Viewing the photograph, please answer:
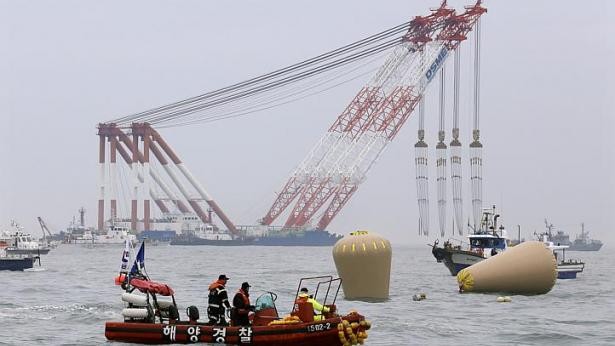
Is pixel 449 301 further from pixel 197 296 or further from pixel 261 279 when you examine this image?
pixel 261 279

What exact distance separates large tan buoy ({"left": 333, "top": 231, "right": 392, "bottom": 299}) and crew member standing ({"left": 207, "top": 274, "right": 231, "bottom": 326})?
606 inches

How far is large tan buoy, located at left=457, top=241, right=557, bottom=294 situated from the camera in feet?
182

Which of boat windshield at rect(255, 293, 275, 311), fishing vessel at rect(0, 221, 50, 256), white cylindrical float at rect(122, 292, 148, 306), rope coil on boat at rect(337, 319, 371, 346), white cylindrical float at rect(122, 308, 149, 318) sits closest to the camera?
rope coil on boat at rect(337, 319, 371, 346)

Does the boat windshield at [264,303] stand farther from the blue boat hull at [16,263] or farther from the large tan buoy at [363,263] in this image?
the blue boat hull at [16,263]

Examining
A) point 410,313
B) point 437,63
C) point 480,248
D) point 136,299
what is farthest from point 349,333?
point 437,63

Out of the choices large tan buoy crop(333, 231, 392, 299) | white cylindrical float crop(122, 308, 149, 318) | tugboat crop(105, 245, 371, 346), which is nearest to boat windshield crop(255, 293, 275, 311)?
tugboat crop(105, 245, 371, 346)

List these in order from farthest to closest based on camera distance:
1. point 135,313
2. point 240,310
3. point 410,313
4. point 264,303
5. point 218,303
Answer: point 410,313 → point 135,313 → point 264,303 → point 218,303 → point 240,310

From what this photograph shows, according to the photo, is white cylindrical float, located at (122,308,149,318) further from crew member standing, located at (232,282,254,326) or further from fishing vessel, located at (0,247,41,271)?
fishing vessel, located at (0,247,41,271)

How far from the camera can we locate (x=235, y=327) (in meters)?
33.1

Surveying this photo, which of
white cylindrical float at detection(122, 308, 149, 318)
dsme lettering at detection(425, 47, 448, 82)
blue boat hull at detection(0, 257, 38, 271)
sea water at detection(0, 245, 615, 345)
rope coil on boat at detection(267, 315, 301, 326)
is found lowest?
sea water at detection(0, 245, 615, 345)

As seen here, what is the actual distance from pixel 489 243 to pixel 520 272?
63.5 feet

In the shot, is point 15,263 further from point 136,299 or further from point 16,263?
point 136,299

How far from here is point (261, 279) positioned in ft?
256

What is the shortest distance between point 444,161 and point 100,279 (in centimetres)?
6010
